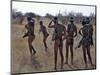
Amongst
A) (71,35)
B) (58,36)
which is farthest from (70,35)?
(58,36)

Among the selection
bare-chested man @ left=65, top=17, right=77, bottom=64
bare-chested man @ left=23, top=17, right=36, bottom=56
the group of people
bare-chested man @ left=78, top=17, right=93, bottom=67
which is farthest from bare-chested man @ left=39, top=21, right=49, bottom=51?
bare-chested man @ left=78, top=17, right=93, bottom=67

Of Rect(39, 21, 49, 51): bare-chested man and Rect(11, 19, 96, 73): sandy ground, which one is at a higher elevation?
Rect(39, 21, 49, 51): bare-chested man

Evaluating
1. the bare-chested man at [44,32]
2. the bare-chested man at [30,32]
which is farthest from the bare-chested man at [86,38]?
the bare-chested man at [30,32]

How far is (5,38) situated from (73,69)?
866mm

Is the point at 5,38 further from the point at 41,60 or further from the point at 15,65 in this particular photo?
the point at 41,60

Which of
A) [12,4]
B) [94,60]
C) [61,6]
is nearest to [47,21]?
[61,6]

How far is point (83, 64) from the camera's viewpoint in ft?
8.47

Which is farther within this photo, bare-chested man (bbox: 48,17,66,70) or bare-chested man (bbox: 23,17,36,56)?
bare-chested man (bbox: 48,17,66,70)

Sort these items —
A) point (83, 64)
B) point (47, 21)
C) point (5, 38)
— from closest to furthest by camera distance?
point (5, 38) → point (47, 21) → point (83, 64)

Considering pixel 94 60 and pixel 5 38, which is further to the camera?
pixel 94 60

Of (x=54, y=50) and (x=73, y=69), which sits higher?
(x=54, y=50)

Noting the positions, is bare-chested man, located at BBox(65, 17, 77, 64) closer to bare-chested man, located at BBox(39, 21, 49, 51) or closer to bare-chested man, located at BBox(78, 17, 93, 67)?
bare-chested man, located at BBox(78, 17, 93, 67)

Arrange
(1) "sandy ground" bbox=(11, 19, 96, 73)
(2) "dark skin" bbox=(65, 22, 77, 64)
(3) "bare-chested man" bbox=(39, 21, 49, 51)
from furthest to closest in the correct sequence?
1. (2) "dark skin" bbox=(65, 22, 77, 64)
2. (3) "bare-chested man" bbox=(39, 21, 49, 51)
3. (1) "sandy ground" bbox=(11, 19, 96, 73)

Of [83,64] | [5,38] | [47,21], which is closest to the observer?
[5,38]
